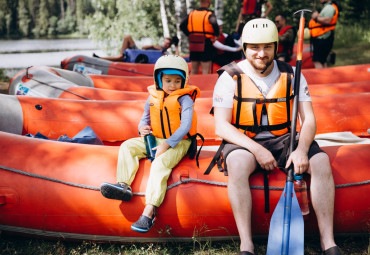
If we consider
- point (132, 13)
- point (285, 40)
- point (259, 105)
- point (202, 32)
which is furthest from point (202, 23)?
point (132, 13)

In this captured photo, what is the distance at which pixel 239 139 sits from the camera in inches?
105

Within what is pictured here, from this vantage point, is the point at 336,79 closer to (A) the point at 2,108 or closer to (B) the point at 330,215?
(B) the point at 330,215

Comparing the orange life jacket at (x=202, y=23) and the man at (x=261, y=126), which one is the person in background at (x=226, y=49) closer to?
the orange life jacket at (x=202, y=23)

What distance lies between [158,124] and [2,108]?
1.70 meters

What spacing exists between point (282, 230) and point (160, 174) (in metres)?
0.80

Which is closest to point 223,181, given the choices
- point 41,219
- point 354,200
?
point 354,200

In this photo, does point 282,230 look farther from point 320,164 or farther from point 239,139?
point 239,139

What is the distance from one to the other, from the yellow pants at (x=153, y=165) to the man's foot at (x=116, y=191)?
0.14ft

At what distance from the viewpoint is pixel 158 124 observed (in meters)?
2.96

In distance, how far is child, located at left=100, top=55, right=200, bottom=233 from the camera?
2633mm

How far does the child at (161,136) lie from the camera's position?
8.64 ft

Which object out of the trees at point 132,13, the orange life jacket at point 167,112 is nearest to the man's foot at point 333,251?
the orange life jacket at point 167,112

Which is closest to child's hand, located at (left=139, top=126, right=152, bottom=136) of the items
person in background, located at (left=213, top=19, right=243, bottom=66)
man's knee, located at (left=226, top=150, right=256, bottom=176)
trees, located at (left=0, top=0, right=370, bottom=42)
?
man's knee, located at (left=226, top=150, right=256, bottom=176)

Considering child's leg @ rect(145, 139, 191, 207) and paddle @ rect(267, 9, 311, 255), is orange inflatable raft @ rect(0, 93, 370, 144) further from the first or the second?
paddle @ rect(267, 9, 311, 255)
